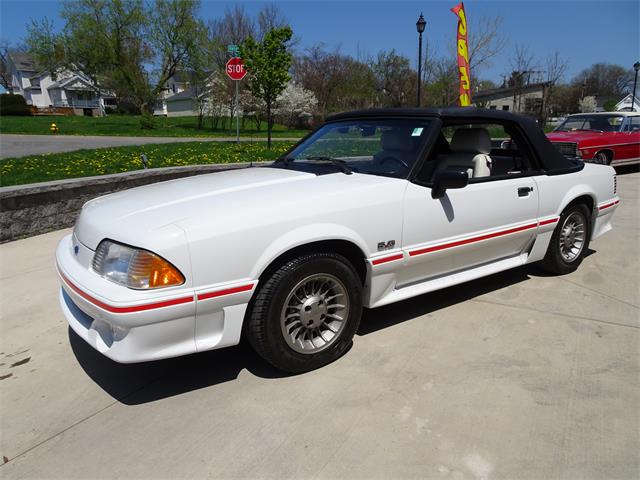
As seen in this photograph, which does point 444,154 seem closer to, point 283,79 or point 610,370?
point 610,370

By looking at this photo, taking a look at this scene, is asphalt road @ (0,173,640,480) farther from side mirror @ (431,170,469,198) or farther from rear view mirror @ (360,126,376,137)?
rear view mirror @ (360,126,376,137)

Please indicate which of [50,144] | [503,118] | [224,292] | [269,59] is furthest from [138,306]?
[50,144]

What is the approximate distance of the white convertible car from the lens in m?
2.34

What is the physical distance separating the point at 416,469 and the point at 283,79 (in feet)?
43.3

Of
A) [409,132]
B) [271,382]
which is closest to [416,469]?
[271,382]

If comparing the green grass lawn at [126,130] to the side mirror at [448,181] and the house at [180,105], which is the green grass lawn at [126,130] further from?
the house at [180,105]

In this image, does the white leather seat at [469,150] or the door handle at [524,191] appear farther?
the white leather seat at [469,150]

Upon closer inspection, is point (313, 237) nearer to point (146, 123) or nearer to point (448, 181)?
point (448, 181)

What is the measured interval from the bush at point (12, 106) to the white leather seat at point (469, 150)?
160 feet

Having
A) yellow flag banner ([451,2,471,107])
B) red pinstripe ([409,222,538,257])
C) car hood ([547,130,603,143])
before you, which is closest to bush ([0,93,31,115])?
yellow flag banner ([451,2,471,107])

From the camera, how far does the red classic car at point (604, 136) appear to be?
10391 millimetres

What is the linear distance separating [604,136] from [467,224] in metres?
9.38

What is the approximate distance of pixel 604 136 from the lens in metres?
10.6

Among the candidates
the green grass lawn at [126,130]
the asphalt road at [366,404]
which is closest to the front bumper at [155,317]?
the asphalt road at [366,404]
